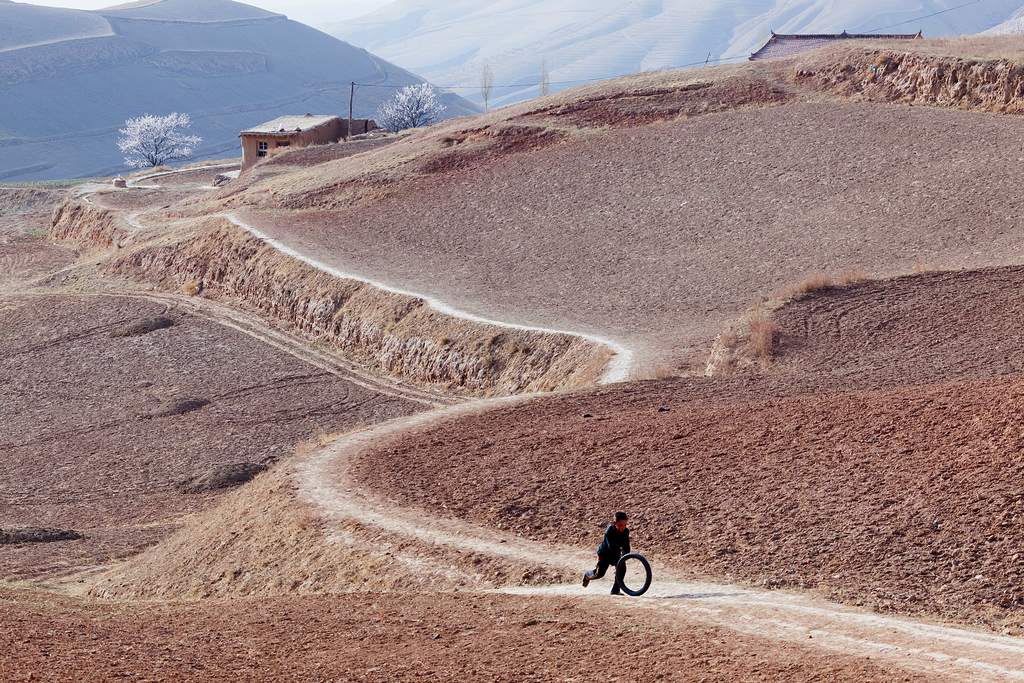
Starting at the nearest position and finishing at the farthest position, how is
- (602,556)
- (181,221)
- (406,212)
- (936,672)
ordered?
(936,672) → (602,556) → (406,212) → (181,221)

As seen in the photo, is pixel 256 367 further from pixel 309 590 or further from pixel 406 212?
pixel 309 590

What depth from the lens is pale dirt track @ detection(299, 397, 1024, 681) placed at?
9.77 m

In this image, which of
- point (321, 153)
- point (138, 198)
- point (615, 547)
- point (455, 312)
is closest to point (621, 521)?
point (615, 547)

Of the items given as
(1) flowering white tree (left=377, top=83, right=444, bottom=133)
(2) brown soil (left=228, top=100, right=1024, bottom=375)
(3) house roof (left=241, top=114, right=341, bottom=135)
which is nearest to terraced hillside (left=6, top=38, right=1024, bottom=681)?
(2) brown soil (left=228, top=100, right=1024, bottom=375)

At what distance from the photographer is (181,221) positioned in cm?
4869

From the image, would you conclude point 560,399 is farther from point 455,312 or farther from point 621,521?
point 455,312

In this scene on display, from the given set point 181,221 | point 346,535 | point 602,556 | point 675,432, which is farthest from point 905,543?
point 181,221

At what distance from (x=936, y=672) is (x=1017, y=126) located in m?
34.2

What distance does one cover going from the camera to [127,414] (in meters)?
29.1

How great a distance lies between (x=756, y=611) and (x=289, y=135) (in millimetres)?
59938

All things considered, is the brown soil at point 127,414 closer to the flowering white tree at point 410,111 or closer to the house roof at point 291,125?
the house roof at point 291,125

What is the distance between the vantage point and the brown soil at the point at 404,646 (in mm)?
9766

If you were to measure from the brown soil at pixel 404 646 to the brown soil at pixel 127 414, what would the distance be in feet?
24.6

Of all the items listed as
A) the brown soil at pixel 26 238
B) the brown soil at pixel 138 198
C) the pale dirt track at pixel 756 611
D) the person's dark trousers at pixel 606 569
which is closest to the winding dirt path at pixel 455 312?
the pale dirt track at pixel 756 611
